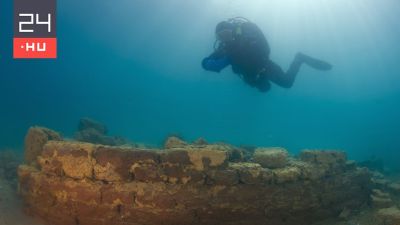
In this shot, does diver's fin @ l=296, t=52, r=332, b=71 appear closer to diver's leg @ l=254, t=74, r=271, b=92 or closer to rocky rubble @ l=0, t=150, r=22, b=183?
diver's leg @ l=254, t=74, r=271, b=92

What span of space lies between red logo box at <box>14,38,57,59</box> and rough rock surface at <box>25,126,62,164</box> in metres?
2.57

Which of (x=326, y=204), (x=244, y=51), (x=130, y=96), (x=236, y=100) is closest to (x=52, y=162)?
(x=326, y=204)

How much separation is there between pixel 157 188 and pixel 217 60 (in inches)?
188

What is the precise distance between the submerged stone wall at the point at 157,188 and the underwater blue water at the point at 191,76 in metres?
42.2

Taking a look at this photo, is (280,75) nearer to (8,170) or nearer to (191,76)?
(8,170)

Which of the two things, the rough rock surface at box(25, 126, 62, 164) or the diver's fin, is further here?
the diver's fin

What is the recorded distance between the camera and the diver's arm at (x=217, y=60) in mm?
9151

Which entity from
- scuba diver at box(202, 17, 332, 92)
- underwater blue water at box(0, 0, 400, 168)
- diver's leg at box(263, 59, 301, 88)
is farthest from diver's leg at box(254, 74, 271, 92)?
underwater blue water at box(0, 0, 400, 168)

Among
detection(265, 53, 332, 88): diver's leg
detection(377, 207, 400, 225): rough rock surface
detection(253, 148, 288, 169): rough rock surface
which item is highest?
detection(265, 53, 332, 88): diver's leg

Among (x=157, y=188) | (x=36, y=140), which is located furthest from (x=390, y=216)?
(x=36, y=140)

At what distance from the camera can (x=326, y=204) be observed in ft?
21.7

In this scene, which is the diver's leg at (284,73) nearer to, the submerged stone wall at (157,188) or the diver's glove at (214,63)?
the diver's glove at (214,63)

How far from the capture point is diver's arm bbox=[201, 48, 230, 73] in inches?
360

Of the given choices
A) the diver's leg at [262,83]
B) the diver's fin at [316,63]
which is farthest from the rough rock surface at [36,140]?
the diver's fin at [316,63]
